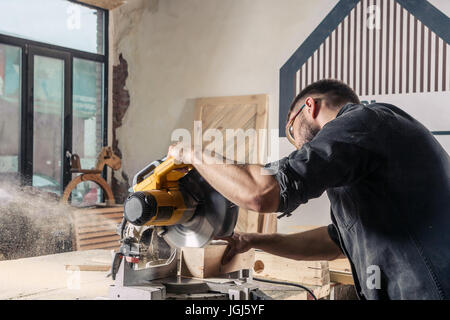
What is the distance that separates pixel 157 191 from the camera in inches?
49.5

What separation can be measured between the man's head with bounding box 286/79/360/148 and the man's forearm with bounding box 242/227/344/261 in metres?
0.36

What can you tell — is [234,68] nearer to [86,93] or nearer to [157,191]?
[86,93]

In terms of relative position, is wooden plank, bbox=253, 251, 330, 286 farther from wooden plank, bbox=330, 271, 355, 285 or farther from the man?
the man

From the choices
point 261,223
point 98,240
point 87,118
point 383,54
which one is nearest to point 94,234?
point 98,240

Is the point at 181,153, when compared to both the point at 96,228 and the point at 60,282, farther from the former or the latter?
the point at 96,228

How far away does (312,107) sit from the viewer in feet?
4.49

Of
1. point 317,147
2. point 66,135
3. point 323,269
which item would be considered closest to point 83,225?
point 66,135

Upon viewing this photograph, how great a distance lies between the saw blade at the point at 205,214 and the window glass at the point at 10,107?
3.40 m

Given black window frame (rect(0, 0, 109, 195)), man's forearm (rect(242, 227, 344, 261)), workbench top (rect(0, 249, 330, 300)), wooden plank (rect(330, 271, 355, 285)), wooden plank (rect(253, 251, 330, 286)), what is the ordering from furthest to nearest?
1. black window frame (rect(0, 0, 109, 195))
2. wooden plank (rect(330, 271, 355, 285))
3. wooden plank (rect(253, 251, 330, 286))
4. man's forearm (rect(242, 227, 344, 261))
5. workbench top (rect(0, 249, 330, 300))

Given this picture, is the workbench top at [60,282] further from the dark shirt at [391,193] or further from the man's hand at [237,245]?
the dark shirt at [391,193]

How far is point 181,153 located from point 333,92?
515 millimetres

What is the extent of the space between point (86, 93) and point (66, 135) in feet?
1.66

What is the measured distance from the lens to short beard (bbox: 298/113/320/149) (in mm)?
1382

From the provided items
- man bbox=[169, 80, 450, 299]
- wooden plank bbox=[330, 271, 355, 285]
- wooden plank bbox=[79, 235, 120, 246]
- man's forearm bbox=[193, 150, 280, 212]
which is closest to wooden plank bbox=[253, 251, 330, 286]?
wooden plank bbox=[330, 271, 355, 285]
